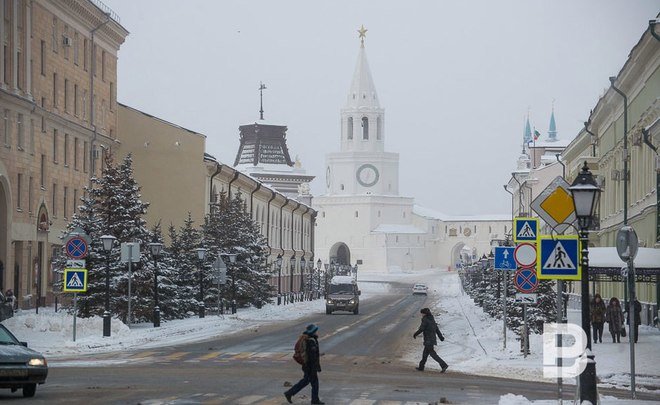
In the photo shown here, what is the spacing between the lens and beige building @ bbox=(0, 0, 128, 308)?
5197 centimetres

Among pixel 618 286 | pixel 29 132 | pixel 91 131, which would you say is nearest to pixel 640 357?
pixel 618 286

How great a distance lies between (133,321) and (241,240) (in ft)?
57.0

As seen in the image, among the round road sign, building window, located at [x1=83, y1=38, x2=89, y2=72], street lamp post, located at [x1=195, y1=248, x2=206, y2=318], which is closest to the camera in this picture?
→ the round road sign

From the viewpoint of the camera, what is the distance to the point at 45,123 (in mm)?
56938

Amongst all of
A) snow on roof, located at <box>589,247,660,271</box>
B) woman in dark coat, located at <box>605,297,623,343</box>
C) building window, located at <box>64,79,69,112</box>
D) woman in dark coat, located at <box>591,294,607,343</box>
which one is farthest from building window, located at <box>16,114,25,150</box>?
woman in dark coat, located at <box>605,297,623,343</box>

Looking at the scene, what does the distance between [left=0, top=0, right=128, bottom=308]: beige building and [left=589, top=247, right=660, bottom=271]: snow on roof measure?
23.6 metres

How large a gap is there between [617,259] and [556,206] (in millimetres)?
24802

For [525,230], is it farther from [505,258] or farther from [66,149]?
[66,149]

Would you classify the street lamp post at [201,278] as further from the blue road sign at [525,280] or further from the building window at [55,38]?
the blue road sign at [525,280]

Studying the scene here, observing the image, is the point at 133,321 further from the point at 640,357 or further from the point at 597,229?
the point at 597,229

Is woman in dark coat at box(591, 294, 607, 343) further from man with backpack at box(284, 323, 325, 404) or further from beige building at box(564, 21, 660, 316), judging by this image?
man with backpack at box(284, 323, 325, 404)

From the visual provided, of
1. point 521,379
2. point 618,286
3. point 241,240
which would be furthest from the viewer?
A: point 241,240

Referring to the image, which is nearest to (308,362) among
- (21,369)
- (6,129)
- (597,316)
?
(21,369)

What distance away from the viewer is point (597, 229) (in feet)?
213
